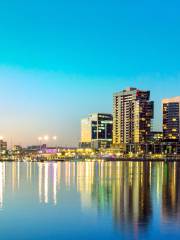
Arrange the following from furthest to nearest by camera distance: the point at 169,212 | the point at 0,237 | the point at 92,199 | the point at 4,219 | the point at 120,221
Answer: the point at 92,199
the point at 169,212
the point at 4,219
the point at 120,221
the point at 0,237

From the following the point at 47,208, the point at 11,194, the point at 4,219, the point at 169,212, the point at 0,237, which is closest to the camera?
the point at 0,237

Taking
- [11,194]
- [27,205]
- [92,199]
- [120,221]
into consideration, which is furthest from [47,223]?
[11,194]

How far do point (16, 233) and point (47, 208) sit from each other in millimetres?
9814

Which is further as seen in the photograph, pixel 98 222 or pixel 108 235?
pixel 98 222

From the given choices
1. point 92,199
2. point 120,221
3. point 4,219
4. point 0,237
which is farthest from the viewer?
point 92,199

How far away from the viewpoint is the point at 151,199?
40.2 meters

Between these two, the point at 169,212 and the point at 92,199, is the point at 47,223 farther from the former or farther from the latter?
the point at 92,199

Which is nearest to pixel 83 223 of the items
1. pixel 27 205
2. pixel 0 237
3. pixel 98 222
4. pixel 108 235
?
pixel 98 222

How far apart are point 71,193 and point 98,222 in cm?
1822

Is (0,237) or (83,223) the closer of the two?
(0,237)

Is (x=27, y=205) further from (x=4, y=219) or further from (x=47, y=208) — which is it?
(x=4, y=219)

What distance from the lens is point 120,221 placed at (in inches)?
1091

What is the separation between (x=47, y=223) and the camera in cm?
2831

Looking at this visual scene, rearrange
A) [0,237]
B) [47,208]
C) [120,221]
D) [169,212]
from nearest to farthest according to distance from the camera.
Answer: [0,237] < [120,221] < [169,212] < [47,208]
